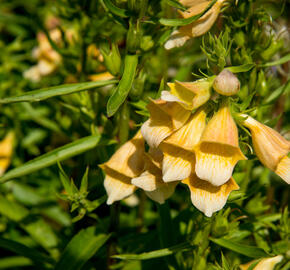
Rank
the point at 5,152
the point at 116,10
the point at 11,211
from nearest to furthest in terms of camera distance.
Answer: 1. the point at 116,10
2. the point at 11,211
3. the point at 5,152

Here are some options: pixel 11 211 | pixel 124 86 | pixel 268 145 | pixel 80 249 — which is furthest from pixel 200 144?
pixel 11 211

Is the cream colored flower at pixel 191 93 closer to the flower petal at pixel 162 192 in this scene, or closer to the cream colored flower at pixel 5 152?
the flower petal at pixel 162 192

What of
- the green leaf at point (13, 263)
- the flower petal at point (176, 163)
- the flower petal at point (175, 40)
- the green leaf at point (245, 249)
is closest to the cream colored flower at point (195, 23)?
the flower petal at point (175, 40)

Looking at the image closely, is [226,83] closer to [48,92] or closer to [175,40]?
[175,40]

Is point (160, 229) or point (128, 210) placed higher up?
point (160, 229)

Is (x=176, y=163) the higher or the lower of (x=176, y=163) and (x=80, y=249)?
the higher

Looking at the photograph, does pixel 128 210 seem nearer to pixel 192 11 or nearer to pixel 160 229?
pixel 160 229

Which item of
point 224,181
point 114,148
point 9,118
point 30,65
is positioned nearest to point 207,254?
point 224,181

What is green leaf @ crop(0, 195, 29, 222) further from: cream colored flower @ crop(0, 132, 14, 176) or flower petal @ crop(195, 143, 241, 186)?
flower petal @ crop(195, 143, 241, 186)
